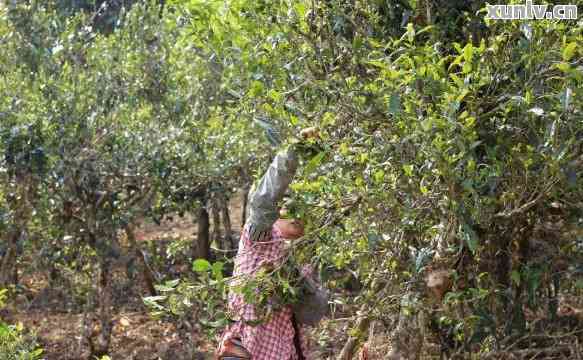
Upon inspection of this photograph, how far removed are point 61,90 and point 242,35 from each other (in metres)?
2.56

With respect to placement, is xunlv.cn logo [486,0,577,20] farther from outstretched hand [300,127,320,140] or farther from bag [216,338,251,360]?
bag [216,338,251,360]

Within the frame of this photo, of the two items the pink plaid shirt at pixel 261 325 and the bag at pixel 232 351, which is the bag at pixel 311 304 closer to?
the pink plaid shirt at pixel 261 325

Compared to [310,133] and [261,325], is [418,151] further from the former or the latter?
[261,325]

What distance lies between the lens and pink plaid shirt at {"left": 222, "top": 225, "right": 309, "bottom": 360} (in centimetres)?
360

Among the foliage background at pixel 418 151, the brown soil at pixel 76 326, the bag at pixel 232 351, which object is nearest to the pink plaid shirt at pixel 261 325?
the bag at pixel 232 351

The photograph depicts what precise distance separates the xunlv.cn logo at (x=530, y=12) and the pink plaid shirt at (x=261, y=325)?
1.30m

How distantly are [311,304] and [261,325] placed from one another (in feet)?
0.78

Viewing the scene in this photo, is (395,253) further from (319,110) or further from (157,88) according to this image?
(157,88)

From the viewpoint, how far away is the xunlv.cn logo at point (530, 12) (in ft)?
8.59

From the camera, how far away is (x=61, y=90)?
5.62m

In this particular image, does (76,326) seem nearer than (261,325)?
No

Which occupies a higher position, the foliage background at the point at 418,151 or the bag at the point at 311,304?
the foliage background at the point at 418,151

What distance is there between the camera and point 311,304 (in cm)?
379

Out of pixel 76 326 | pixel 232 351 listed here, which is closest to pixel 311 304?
pixel 232 351
